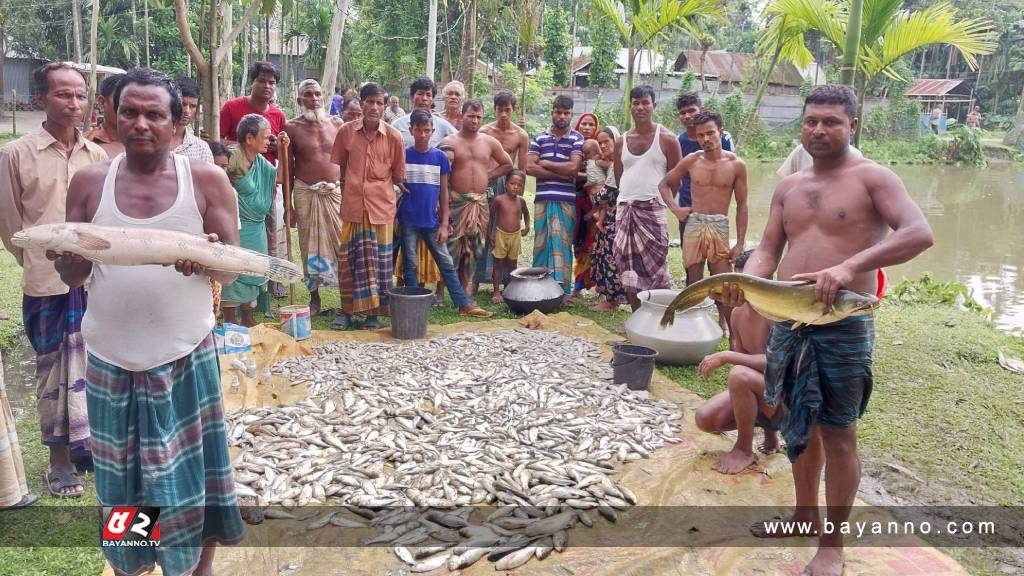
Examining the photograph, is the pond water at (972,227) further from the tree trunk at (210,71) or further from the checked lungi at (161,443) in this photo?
the checked lungi at (161,443)

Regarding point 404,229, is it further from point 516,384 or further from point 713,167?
point 713,167

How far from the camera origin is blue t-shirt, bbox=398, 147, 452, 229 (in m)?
6.45

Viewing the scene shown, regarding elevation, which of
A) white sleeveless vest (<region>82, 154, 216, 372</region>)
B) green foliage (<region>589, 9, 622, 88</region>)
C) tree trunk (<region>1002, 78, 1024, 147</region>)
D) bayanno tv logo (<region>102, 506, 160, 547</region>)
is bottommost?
bayanno tv logo (<region>102, 506, 160, 547</region>)

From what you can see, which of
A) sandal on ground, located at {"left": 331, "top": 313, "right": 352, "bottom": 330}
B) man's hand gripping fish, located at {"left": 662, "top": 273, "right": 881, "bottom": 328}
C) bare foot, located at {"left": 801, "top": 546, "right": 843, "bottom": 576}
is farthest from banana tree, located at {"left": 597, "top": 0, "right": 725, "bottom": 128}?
bare foot, located at {"left": 801, "top": 546, "right": 843, "bottom": 576}

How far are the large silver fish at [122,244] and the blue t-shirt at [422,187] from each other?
428cm

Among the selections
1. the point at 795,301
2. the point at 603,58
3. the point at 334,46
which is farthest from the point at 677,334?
the point at 603,58

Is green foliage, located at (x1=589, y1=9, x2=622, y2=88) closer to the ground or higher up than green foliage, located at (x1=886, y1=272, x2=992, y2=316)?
higher up

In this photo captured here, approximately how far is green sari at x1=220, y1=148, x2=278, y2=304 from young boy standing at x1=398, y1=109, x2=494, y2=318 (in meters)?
1.24

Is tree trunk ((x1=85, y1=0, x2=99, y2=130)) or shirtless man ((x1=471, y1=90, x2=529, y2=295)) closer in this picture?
shirtless man ((x1=471, y1=90, x2=529, y2=295))

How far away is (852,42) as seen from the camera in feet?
17.6

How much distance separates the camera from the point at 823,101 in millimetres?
2766

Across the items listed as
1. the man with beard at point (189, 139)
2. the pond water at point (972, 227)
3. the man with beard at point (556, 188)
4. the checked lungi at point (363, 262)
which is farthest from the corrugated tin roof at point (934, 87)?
the man with beard at point (189, 139)

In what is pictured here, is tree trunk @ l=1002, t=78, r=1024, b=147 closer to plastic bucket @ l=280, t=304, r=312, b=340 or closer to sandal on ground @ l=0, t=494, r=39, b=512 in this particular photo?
plastic bucket @ l=280, t=304, r=312, b=340

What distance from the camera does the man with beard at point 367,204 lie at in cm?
603
